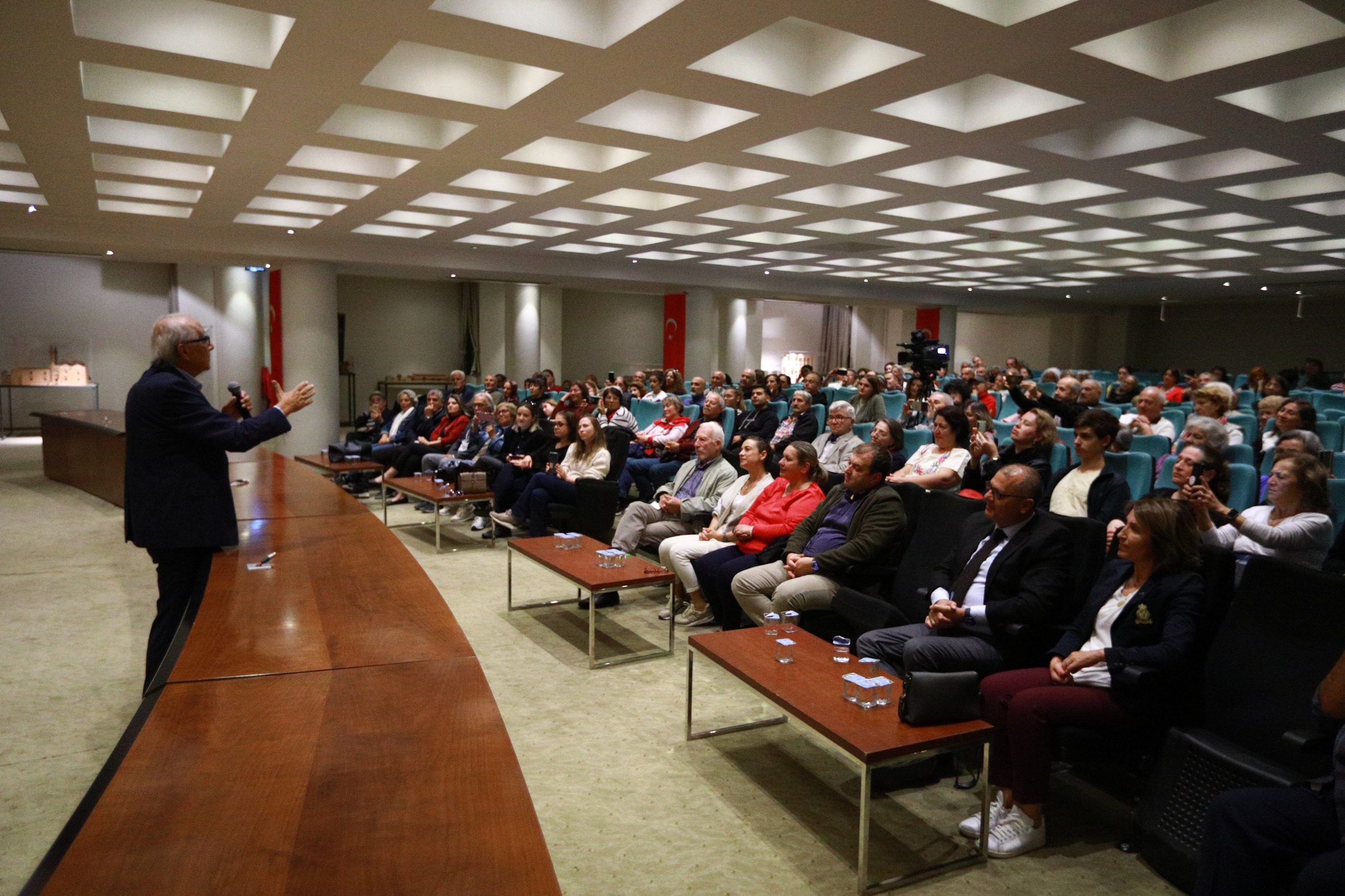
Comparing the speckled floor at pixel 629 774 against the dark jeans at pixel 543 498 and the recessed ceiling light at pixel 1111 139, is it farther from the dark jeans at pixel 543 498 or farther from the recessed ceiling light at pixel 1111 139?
the recessed ceiling light at pixel 1111 139

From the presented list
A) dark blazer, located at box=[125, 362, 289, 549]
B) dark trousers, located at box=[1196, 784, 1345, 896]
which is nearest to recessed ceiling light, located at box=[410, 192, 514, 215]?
dark blazer, located at box=[125, 362, 289, 549]

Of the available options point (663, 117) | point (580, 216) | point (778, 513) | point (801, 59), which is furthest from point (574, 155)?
point (778, 513)

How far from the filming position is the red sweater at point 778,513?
4.32 metres

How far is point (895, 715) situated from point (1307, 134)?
5.34 metres

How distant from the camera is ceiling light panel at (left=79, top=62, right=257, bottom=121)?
496cm

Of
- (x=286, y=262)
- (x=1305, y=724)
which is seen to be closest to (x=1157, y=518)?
(x=1305, y=724)

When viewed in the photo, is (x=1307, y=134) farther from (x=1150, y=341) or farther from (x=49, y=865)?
(x=1150, y=341)

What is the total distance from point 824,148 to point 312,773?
20.0ft

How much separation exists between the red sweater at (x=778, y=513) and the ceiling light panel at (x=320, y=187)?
509 cm

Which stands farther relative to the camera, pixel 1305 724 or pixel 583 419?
pixel 583 419

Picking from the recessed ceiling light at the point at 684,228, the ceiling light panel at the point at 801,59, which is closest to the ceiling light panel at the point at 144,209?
the recessed ceiling light at the point at 684,228

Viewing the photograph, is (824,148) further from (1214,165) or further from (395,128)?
(395,128)

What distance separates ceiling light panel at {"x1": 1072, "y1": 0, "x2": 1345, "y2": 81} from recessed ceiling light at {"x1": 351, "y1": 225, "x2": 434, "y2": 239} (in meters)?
8.01

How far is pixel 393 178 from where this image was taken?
7.20m
